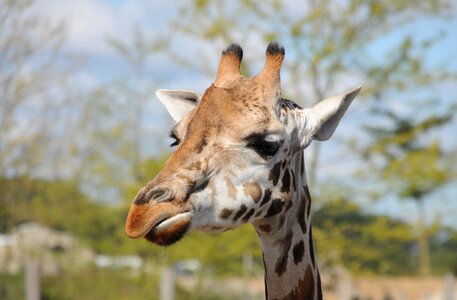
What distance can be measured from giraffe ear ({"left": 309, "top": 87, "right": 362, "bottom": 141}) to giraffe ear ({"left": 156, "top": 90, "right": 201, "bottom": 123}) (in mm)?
686

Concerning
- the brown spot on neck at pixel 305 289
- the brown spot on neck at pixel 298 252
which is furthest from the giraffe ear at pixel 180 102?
the brown spot on neck at pixel 305 289

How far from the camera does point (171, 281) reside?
1196 centimetres

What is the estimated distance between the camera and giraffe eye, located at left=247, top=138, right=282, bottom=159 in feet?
12.1

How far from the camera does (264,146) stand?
374 centimetres

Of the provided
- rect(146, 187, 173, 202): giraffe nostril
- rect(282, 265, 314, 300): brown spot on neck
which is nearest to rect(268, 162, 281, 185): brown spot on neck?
rect(282, 265, 314, 300): brown spot on neck

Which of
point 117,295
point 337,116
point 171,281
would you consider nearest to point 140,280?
point 117,295

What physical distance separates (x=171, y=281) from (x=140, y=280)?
4002 millimetres

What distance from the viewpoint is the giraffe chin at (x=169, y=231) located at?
10.5 feet

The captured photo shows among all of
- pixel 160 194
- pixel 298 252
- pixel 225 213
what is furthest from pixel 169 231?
pixel 298 252

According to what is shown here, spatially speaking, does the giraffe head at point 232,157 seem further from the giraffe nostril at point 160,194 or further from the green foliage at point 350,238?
the green foliage at point 350,238

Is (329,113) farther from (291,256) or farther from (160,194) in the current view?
(160,194)

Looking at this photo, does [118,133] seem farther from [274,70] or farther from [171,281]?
[274,70]

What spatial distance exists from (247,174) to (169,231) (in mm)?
583

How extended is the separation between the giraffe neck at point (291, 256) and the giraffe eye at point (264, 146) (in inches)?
8.3
